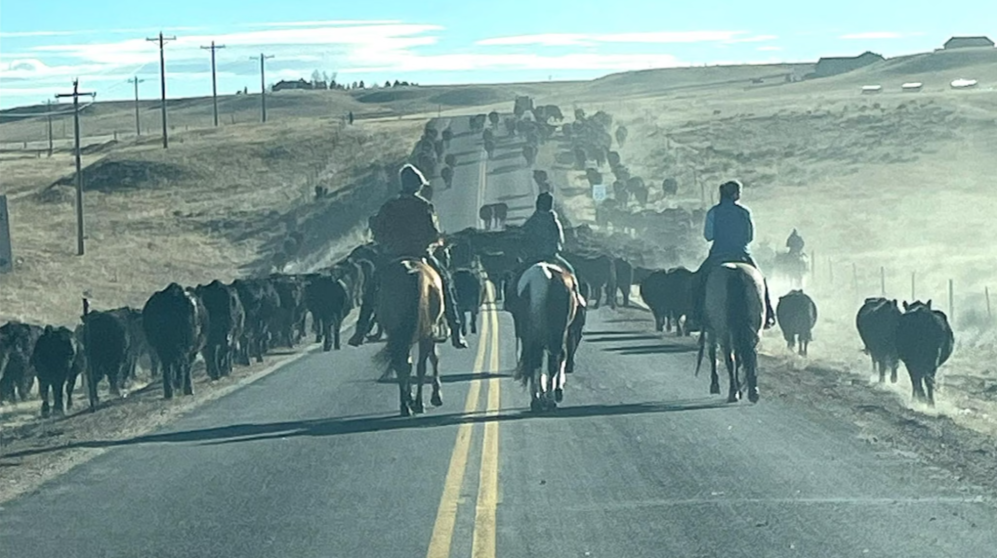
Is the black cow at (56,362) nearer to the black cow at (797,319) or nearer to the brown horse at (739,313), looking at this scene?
the brown horse at (739,313)

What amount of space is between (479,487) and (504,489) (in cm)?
20

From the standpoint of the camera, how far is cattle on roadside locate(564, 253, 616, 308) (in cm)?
3725

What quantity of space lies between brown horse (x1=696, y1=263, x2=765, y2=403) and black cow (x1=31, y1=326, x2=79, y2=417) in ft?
30.1

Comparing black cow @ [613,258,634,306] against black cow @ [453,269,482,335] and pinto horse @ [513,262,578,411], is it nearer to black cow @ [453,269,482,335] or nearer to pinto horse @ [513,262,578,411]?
black cow @ [453,269,482,335]

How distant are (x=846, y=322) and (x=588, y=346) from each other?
14858 millimetres

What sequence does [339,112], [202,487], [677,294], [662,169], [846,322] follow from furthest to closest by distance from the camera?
[339,112]
[662,169]
[846,322]
[677,294]
[202,487]

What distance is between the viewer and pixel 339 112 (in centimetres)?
19350

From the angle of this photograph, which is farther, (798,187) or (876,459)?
(798,187)

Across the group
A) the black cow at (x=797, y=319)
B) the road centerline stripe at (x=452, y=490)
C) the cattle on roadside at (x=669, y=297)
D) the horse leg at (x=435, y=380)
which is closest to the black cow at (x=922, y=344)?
the road centerline stripe at (x=452, y=490)

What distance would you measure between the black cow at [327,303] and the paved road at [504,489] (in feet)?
29.8

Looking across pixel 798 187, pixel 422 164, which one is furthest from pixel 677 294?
pixel 422 164

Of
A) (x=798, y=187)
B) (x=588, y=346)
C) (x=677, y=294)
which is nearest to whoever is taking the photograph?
(x=588, y=346)

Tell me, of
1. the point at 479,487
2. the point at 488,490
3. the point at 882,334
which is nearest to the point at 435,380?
the point at 479,487

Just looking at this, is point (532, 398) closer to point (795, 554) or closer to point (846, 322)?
point (795, 554)
